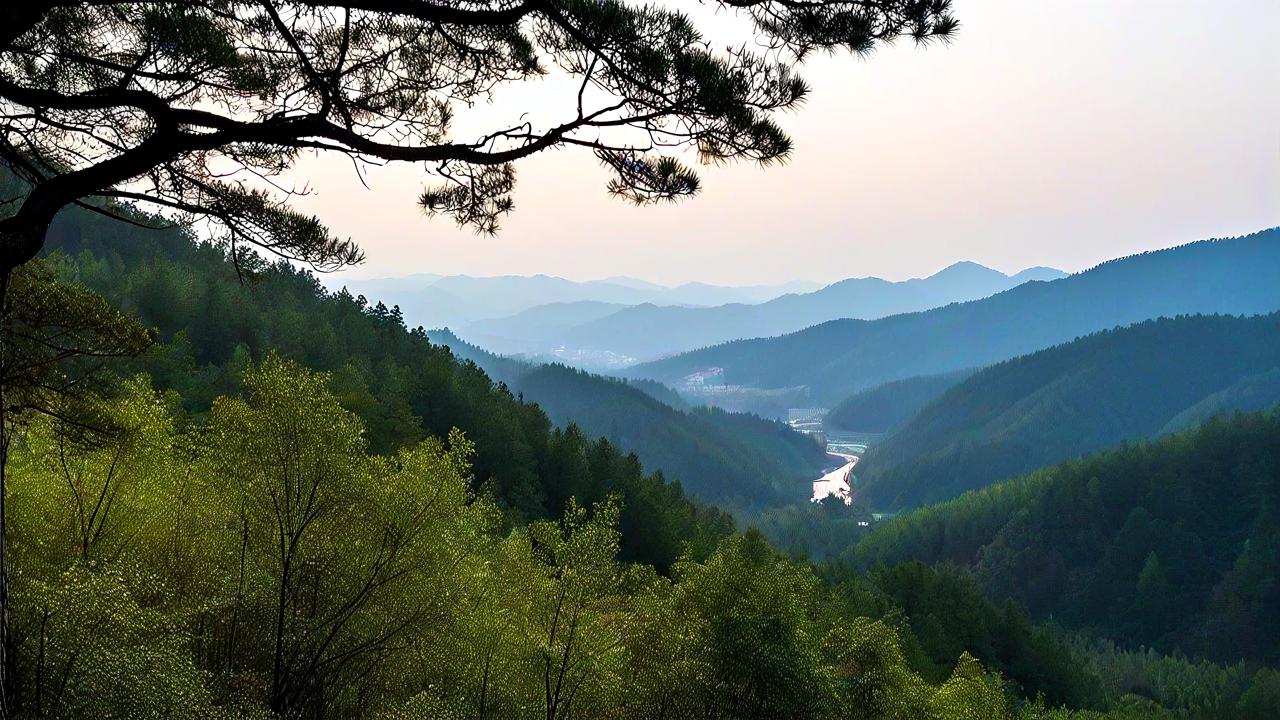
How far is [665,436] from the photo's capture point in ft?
492

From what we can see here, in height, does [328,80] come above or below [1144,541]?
above

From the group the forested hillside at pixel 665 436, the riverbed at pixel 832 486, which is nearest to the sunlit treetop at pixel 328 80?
the forested hillside at pixel 665 436

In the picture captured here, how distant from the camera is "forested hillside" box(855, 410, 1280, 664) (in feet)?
310

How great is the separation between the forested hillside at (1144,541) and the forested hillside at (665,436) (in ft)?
125

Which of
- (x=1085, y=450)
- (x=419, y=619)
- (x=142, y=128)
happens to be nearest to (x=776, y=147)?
(x=142, y=128)

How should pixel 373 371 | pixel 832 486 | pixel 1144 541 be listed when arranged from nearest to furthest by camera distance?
pixel 373 371 < pixel 1144 541 < pixel 832 486

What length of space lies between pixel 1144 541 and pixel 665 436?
7811 centimetres

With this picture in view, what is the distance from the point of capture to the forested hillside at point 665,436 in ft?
476

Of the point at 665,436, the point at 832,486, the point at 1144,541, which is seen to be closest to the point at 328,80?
the point at 1144,541

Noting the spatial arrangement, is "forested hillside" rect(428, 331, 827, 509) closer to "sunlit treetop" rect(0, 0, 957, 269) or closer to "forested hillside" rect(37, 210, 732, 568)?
"forested hillside" rect(37, 210, 732, 568)

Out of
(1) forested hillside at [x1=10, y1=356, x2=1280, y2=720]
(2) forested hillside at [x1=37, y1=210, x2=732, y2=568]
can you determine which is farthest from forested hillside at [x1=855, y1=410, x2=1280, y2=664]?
(1) forested hillside at [x1=10, y1=356, x2=1280, y2=720]

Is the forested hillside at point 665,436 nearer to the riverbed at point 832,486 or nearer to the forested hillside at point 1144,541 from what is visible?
the riverbed at point 832,486

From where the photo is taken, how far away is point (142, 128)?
6.85 metres

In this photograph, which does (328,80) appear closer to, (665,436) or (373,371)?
(373,371)
